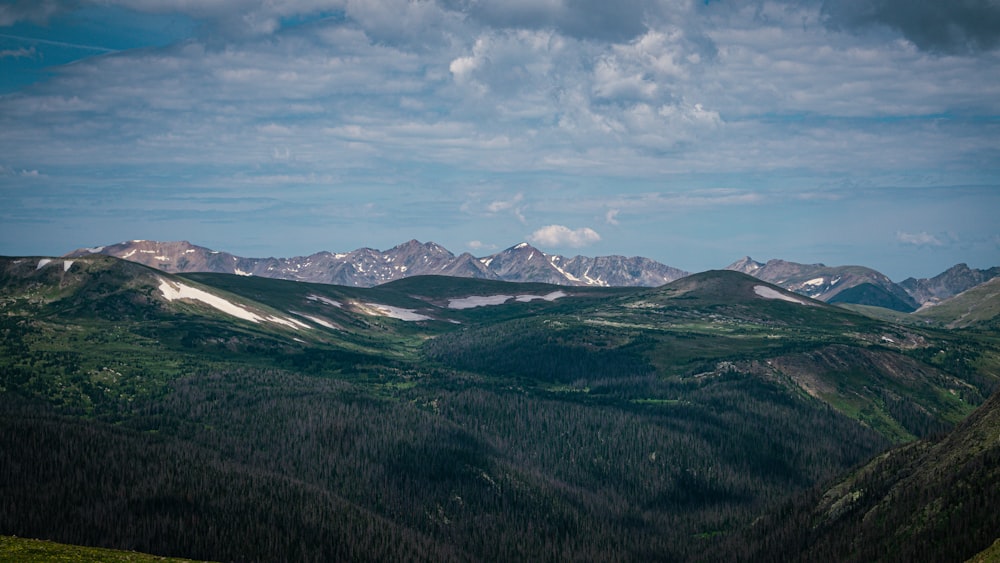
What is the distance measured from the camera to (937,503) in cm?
11619

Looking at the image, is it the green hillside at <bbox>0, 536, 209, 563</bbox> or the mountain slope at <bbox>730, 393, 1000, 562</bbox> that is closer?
the green hillside at <bbox>0, 536, 209, 563</bbox>

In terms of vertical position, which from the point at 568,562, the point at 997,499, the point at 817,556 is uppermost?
the point at 997,499

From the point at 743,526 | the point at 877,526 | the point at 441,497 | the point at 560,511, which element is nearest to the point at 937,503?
the point at 877,526

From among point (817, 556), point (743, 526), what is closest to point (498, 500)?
point (743, 526)

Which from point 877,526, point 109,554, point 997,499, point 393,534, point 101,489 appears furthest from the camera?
point 393,534

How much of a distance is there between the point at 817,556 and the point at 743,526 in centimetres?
4591

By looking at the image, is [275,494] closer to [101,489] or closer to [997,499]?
[101,489]

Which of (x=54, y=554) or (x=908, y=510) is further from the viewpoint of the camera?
(x=908, y=510)

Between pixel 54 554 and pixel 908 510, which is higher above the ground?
pixel 54 554

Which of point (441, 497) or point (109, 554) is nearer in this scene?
point (109, 554)

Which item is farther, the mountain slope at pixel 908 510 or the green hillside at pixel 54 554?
the mountain slope at pixel 908 510

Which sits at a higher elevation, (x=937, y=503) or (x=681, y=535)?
(x=937, y=503)

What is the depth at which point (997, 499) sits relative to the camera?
105812 mm

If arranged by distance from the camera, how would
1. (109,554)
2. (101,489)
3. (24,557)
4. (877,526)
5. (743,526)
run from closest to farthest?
(24,557), (109,554), (877,526), (101,489), (743,526)
